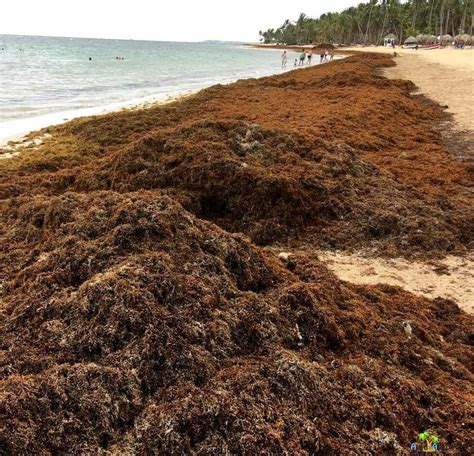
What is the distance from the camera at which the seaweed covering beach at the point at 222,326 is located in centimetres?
260

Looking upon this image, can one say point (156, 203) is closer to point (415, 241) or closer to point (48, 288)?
point (48, 288)

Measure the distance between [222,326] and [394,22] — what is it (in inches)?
4527

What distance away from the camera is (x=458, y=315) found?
4828 millimetres

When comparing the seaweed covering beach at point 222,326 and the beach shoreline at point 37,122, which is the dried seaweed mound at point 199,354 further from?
the beach shoreline at point 37,122

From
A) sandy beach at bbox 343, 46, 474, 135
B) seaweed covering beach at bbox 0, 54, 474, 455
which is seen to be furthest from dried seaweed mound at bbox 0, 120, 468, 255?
sandy beach at bbox 343, 46, 474, 135

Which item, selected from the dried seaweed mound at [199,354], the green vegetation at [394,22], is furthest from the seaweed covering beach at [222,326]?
the green vegetation at [394,22]

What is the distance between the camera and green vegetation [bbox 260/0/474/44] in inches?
3369

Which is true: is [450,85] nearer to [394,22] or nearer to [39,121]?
[39,121]

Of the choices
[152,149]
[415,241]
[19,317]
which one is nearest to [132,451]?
[19,317]

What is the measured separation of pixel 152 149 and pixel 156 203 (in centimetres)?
417

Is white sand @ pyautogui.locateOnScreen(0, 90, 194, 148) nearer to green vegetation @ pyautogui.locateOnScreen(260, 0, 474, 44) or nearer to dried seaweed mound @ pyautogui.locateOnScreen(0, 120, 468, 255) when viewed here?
dried seaweed mound @ pyautogui.locateOnScreen(0, 120, 468, 255)

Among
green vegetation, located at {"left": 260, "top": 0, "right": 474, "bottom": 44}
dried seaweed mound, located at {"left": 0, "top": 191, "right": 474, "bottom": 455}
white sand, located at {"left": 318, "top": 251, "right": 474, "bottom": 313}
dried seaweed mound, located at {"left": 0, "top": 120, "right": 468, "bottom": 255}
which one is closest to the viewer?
dried seaweed mound, located at {"left": 0, "top": 191, "right": 474, "bottom": 455}

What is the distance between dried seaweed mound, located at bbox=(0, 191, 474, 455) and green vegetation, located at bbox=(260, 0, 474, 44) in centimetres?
9210

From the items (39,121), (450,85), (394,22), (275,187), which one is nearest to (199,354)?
(275,187)
